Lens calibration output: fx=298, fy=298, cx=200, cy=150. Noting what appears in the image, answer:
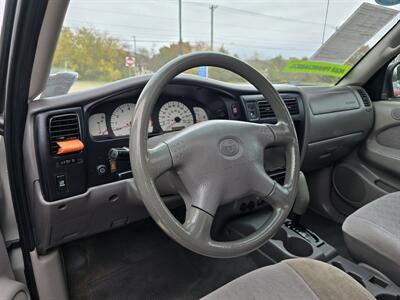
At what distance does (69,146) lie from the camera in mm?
1000

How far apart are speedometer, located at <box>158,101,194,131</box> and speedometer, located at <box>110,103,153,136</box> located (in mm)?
133

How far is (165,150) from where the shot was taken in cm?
81

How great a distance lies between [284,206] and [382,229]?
442mm

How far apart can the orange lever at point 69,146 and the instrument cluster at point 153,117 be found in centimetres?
9

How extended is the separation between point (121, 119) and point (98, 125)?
9 cm

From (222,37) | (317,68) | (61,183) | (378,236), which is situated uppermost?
(222,37)

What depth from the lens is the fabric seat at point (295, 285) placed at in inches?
30.5

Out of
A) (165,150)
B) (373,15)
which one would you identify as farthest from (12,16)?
(373,15)

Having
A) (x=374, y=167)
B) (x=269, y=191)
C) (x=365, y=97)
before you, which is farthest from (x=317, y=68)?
(x=269, y=191)

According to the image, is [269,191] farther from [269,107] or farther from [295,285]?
[269,107]

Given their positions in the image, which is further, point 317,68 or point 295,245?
point 317,68

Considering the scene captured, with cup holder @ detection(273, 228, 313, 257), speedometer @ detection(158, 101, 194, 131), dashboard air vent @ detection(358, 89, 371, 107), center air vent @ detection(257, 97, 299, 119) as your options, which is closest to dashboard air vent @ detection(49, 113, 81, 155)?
speedometer @ detection(158, 101, 194, 131)

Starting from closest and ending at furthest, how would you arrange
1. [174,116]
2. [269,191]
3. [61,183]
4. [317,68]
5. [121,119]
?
[269,191]
[61,183]
[121,119]
[174,116]
[317,68]

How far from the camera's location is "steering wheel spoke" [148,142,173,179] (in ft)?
2.54
